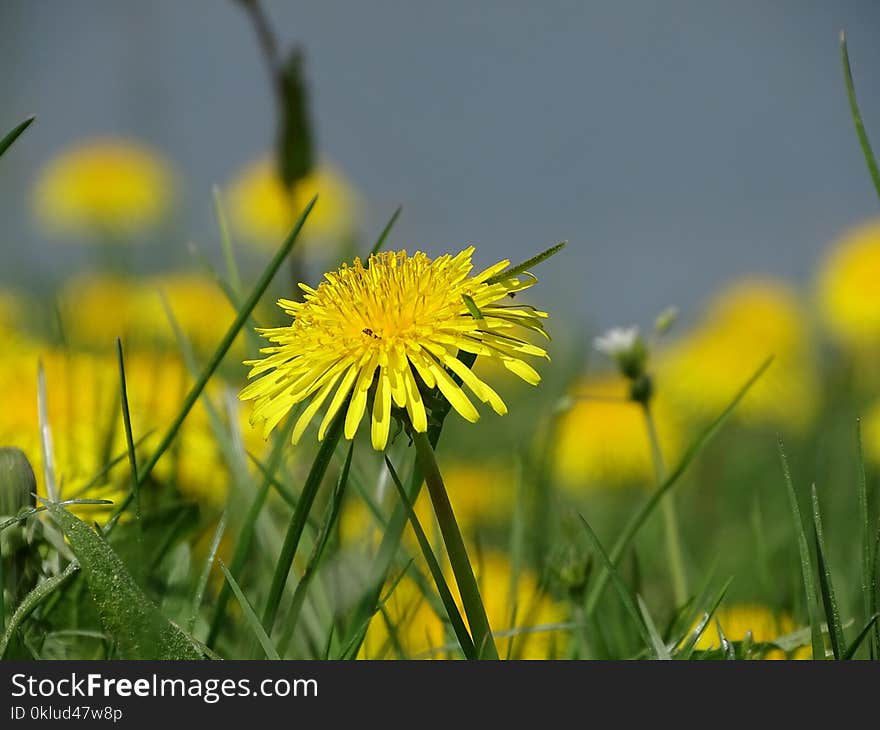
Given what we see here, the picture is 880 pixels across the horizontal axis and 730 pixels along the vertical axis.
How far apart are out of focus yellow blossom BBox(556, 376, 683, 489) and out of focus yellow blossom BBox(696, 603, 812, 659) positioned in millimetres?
751

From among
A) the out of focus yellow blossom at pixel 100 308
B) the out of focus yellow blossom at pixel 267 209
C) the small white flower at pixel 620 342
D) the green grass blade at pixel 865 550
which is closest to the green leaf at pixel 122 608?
the green grass blade at pixel 865 550

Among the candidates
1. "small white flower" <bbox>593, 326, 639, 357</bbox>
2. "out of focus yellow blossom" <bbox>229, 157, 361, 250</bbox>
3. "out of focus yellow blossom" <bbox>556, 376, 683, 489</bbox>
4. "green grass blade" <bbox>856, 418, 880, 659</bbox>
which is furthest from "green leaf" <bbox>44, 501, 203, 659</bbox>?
"out of focus yellow blossom" <bbox>229, 157, 361, 250</bbox>

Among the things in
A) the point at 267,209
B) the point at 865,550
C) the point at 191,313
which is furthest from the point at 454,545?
the point at 267,209

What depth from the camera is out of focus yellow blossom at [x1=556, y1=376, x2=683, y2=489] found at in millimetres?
1412

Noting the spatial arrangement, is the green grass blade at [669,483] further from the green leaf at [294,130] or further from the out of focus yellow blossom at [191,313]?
the out of focus yellow blossom at [191,313]

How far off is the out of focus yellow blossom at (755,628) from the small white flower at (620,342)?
172 mm

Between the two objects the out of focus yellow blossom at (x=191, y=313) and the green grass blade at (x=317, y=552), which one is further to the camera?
the out of focus yellow blossom at (x=191, y=313)

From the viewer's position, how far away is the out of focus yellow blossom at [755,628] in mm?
555

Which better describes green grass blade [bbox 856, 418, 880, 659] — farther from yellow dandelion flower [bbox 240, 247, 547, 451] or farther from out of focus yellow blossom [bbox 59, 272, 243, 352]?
out of focus yellow blossom [bbox 59, 272, 243, 352]

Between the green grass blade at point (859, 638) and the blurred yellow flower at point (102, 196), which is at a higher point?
the blurred yellow flower at point (102, 196)

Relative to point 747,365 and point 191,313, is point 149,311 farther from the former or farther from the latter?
point 747,365

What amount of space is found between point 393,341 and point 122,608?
0.14 meters

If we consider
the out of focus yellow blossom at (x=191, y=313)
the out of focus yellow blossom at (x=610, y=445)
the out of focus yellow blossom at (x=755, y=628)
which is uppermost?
the out of focus yellow blossom at (x=191, y=313)

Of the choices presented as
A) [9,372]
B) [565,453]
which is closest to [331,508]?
[9,372]
